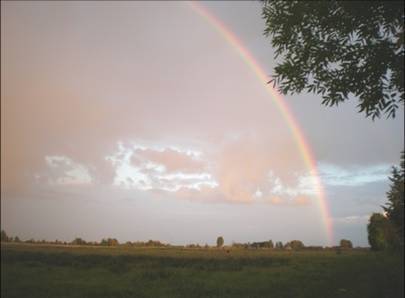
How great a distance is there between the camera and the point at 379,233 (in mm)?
97625

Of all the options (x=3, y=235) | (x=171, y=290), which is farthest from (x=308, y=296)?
(x=3, y=235)

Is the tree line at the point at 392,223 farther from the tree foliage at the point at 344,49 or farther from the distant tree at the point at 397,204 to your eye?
the tree foliage at the point at 344,49

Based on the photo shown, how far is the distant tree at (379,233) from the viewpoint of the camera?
293 ft

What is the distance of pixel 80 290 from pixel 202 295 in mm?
8559

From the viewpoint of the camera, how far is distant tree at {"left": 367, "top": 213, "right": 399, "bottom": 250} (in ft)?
293

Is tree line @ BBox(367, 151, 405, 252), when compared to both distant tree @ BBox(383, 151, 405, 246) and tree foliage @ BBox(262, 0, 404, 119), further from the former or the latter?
tree foliage @ BBox(262, 0, 404, 119)

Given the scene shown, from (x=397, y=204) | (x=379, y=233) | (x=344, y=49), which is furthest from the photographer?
(x=379, y=233)

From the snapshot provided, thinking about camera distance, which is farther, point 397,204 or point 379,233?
point 379,233

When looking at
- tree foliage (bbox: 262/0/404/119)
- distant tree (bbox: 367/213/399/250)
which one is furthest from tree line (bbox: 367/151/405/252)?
tree foliage (bbox: 262/0/404/119)

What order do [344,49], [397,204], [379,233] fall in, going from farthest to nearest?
[379,233] → [397,204] → [344,49]

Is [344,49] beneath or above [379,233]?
beneath

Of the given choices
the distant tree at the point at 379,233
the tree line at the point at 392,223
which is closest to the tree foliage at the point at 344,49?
the tree line at the point at 392,223

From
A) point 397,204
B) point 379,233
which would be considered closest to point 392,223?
point 397,204

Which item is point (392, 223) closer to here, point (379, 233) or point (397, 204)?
point (397, 204)
